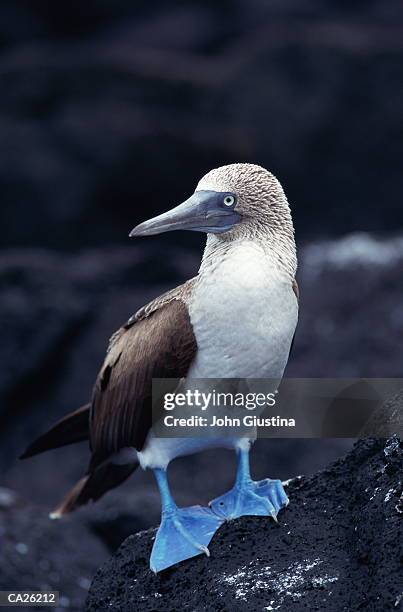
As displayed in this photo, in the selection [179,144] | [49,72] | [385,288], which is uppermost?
[49,72]

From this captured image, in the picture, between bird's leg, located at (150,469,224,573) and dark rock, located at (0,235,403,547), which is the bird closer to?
bird's leg, located at (150,469,224,573)

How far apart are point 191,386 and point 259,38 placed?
34.0 feet

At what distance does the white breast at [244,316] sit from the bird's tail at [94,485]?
111 centimetres

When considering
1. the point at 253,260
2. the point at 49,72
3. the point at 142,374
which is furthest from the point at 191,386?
the point at 49,72

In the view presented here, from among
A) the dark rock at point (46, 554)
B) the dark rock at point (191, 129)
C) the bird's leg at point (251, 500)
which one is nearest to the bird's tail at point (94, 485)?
the bird's leg at point (251, 500)

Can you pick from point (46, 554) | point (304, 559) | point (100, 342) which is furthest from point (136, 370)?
point (100, 342)

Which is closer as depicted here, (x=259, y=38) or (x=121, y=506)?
(x=121, y=506)

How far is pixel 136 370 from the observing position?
188 inches

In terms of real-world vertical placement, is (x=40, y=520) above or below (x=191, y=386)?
above

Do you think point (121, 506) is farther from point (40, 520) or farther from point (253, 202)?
point (253, 202)

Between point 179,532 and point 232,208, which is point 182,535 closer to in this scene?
point 179,532

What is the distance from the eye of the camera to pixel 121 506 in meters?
7.13

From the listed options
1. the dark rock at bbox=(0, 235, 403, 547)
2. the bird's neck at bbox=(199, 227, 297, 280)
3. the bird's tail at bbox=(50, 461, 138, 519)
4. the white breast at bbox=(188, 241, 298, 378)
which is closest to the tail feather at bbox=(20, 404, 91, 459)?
the bird's tail at bbox=(50, 461, 138, 519)

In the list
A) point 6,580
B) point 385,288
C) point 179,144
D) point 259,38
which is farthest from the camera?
point 259,38
